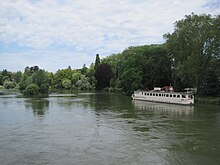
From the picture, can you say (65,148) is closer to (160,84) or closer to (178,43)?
(178,43)

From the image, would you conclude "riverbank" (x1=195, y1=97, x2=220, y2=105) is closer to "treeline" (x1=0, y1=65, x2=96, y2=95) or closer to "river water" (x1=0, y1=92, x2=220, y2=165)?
"river water" (x1=0, y1=92, x2=220, y2=165)

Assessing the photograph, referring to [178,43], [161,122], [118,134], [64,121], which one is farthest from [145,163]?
[178,43]

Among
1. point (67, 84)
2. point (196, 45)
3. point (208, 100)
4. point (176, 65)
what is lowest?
point (208, 100)

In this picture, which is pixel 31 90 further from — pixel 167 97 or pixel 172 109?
pixel 172 109

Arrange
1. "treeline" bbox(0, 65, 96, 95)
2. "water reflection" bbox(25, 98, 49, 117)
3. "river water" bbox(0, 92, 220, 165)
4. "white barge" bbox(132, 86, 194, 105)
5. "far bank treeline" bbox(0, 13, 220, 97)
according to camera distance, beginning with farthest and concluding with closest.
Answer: "treeline" bbox(0, 65, 96, 95)
"far bank treeline" bbox(0, 13, 220, 97)
"white barge" bbox(132, 86, 194, 105)
"water reflection" bbox(25, 98, 49, 117)
"river water" bbox(0, 92, 220, 165)

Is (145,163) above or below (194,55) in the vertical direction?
below

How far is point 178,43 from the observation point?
157 ft

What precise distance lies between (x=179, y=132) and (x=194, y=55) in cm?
2658

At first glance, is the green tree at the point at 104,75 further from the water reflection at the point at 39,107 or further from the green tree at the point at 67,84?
the water reflection at the point at 39,107

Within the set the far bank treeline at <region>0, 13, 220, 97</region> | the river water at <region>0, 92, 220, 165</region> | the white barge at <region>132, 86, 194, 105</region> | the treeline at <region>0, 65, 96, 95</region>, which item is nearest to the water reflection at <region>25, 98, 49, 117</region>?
the river water at <region>0, 92, 220, 165</region>

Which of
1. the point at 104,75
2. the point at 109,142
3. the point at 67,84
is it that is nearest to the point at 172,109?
the point at 109,142

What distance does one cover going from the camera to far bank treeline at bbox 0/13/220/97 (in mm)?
44156

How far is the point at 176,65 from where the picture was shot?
182 ft

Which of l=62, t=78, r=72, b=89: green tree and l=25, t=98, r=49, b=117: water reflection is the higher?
l=62, t=78, r=72, b=89: green tree
